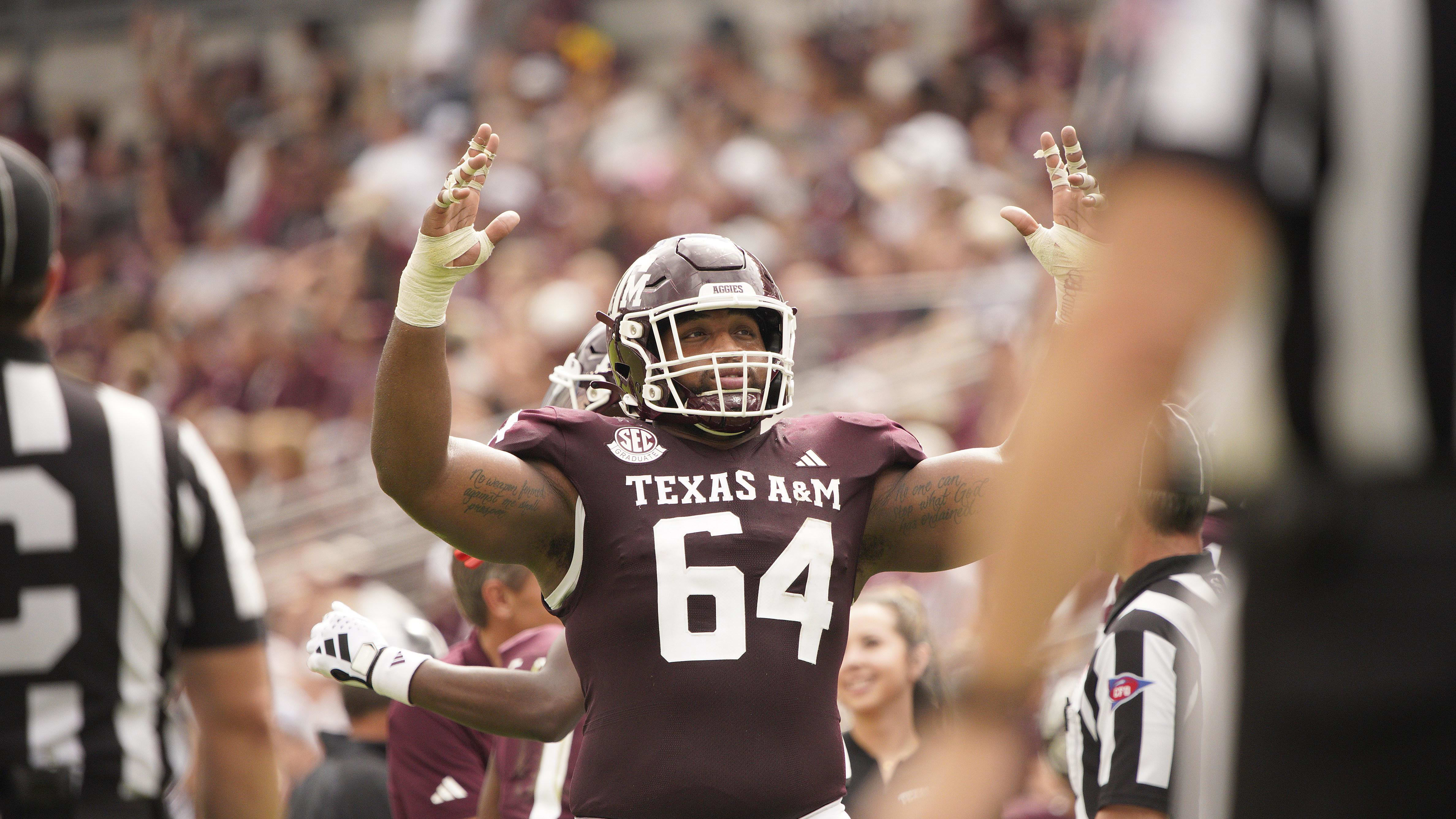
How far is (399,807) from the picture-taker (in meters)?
4.67

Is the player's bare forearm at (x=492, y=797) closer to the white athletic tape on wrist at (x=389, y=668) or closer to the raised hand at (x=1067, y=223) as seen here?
the white athletic tape on wrist at (x=389, y=668)

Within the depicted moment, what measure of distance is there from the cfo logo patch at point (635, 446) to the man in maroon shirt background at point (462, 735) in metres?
0.98

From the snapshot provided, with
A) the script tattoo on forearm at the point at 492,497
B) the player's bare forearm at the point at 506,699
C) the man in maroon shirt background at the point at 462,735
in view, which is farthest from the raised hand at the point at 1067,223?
the man in maroon shirt background at the point at 462,735

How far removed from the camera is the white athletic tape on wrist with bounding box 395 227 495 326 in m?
3.52

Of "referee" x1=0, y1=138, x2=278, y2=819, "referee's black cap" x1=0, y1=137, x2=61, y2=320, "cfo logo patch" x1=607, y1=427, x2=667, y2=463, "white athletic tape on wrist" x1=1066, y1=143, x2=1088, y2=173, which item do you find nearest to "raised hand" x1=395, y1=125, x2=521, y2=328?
"cfo logo patch" x1=607, y1=427, x2=667, y2=463

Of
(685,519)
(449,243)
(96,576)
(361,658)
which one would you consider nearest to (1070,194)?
(685,519)

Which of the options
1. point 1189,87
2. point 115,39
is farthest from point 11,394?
point 115,39

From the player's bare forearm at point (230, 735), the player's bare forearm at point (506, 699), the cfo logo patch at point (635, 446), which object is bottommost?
the player's bare forearm at point (506, 699)

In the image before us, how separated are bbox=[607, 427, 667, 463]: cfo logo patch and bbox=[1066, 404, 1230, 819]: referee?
1.09 metres

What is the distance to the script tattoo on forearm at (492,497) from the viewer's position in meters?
3.48

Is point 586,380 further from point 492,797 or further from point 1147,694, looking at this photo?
point 1147,694

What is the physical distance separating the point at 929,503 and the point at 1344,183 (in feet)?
7.03

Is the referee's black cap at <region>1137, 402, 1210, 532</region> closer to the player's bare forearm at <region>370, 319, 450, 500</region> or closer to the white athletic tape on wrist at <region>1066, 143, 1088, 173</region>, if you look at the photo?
the white athletic tape on wrist at <region>1066, 143, 1088, 173</region>

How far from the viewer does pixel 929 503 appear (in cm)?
370
